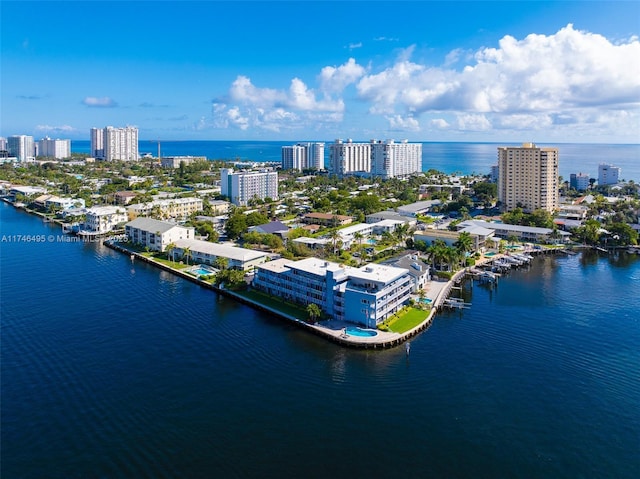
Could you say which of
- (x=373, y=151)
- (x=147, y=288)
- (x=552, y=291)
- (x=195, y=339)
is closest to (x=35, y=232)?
(x=147, y=288)

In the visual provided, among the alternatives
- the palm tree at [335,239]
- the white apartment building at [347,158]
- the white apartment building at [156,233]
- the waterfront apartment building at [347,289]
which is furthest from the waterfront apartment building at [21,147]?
the waterfront apartment building at [347,289]

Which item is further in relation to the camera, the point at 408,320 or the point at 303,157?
the point at 303,157

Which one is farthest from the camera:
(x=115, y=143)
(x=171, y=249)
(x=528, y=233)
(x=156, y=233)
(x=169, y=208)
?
(x=115, y=143)

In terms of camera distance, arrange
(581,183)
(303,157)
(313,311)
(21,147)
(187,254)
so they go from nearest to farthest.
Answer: (313,311), (187,254), (581,183), (303,157), (21,147)

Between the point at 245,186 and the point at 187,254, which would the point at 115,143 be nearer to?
the point at 245,186

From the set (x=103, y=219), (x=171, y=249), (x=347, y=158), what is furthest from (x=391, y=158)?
(x=171, y=249)

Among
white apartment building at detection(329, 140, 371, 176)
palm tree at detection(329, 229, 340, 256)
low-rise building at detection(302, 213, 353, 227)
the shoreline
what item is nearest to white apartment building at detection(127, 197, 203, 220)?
low-rise building at detection(302, 213, 353, 227)
